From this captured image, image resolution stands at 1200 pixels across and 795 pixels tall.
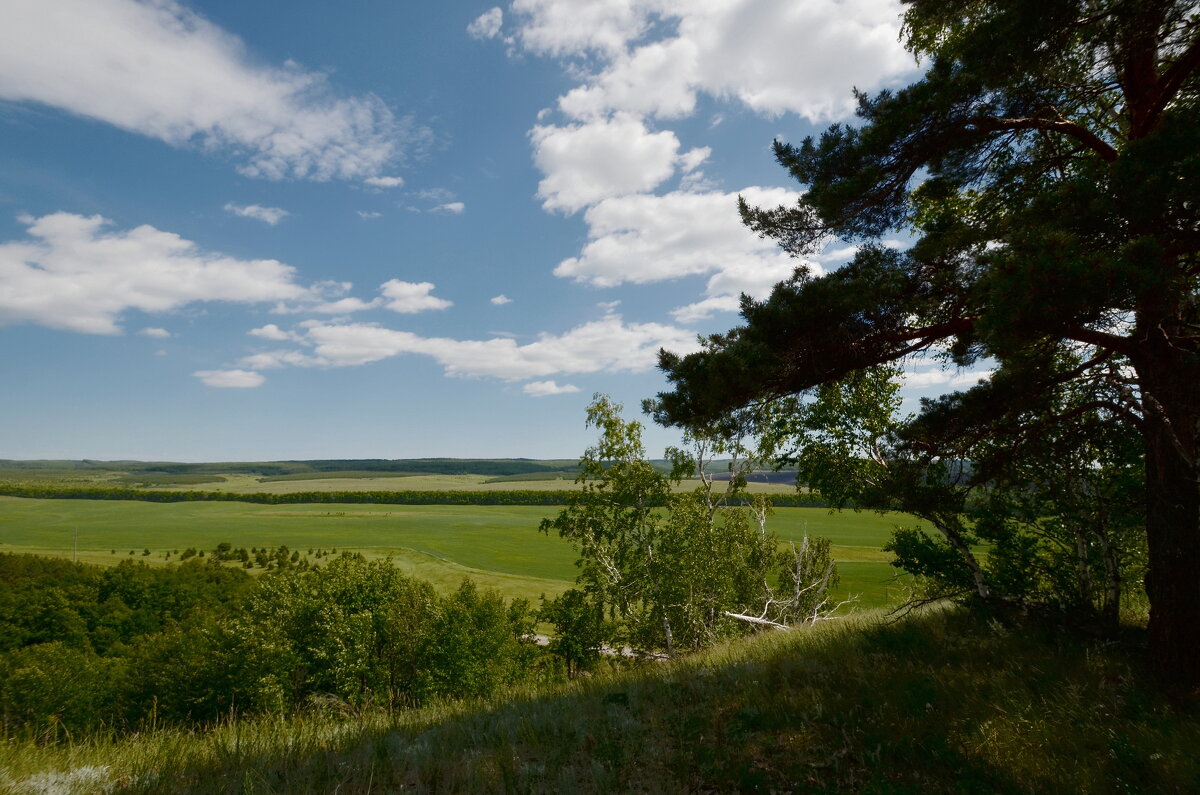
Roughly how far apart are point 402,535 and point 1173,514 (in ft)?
488

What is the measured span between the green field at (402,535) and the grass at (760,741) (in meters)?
73.6

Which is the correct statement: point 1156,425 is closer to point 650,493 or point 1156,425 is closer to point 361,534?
point 650,493

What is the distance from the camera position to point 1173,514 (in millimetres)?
6223

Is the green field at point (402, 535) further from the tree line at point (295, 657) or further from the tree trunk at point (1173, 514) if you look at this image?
the tree trunk at point (1173, 514)

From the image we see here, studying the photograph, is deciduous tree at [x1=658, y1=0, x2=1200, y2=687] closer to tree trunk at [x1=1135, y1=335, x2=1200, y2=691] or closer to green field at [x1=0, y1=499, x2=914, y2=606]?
tree trunk at [x1=1135, y1=335, x2=1200, y2=691]

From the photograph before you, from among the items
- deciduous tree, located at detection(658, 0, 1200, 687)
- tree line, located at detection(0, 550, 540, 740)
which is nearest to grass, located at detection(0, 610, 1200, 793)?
deciduous tree, located at detection(658, 0, 1200, 687)

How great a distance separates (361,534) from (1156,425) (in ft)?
514

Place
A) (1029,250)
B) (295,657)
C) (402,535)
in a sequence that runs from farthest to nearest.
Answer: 1. (402,535)
2. (295,657)
3. (1029,250)

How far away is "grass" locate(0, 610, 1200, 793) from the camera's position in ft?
15.2

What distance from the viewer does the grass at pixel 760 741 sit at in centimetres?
462

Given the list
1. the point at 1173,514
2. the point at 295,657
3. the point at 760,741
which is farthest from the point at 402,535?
the point at 1173,514

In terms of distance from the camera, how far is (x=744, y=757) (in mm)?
5312

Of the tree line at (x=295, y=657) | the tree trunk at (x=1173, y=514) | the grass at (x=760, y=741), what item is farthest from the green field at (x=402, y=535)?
the grass at (x=760, y=741)

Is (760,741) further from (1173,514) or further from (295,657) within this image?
(295,657)
